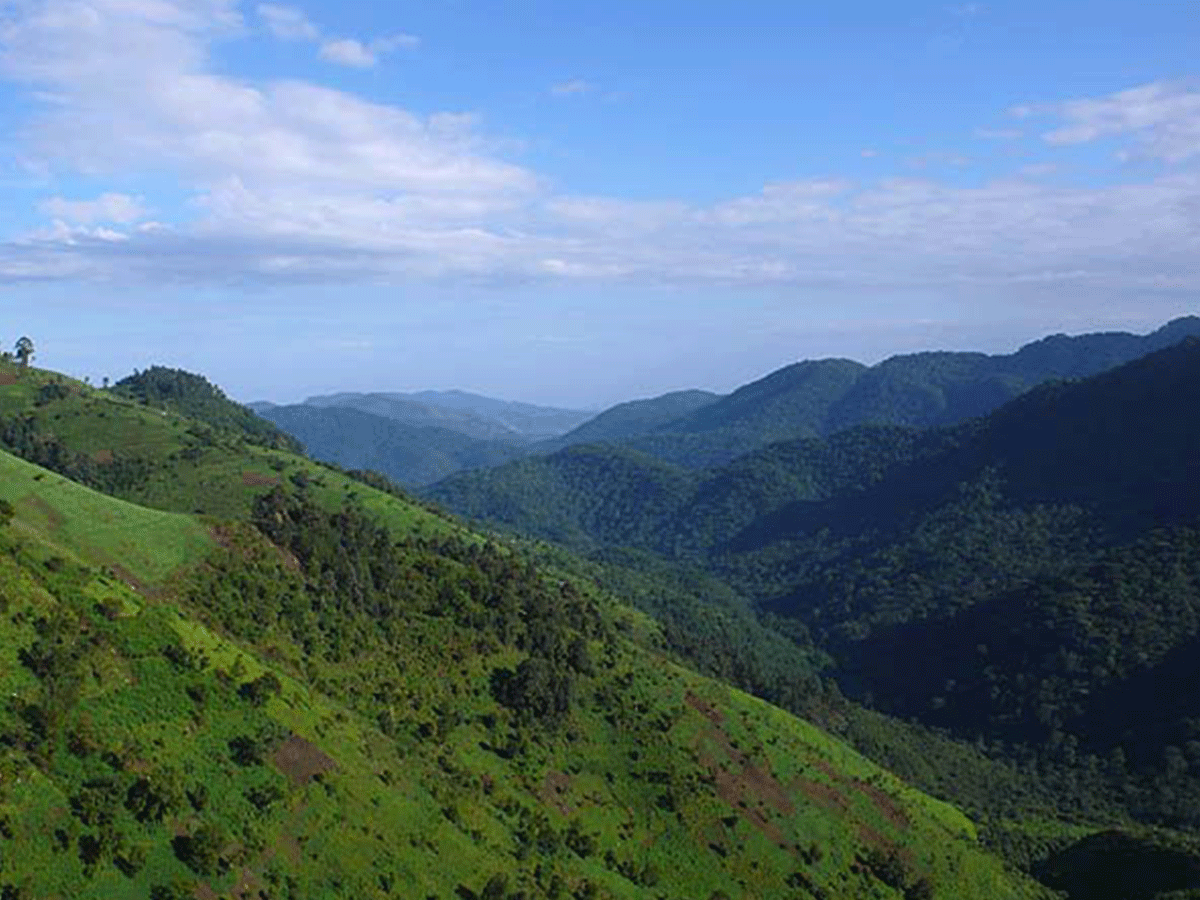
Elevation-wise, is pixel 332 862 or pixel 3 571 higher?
pixel 3 571

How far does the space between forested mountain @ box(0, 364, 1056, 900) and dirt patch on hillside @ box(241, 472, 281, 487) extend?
9.01 meters

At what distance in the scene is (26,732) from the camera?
54.6 m

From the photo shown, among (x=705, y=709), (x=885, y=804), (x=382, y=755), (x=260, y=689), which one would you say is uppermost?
(x=260, y=689)

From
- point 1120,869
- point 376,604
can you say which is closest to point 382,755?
point 376,604

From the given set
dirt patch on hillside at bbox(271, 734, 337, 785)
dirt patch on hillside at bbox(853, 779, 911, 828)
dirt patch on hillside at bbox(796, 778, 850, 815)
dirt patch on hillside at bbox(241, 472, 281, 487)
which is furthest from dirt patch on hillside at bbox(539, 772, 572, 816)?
dirt patch on hillside at bbox(241, 472, 281, 487)

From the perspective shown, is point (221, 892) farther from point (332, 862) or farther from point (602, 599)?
point (602, 599)

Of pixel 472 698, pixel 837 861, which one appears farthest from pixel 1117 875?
pixel 472 698

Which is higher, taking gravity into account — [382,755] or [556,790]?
[382,755]

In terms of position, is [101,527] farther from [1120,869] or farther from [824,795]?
[1120,869]

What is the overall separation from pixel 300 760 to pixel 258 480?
101 metres

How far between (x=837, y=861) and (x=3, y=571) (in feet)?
257

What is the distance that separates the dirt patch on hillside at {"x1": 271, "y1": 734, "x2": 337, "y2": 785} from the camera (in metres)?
65.9

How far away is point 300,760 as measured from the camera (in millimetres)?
67500

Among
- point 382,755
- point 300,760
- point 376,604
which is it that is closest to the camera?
point 300,760
